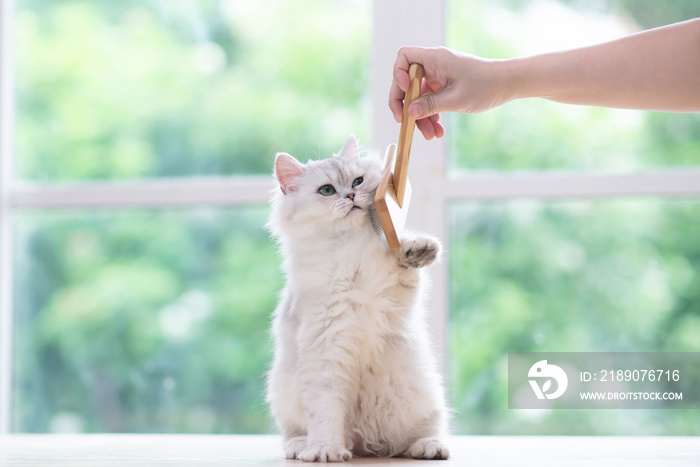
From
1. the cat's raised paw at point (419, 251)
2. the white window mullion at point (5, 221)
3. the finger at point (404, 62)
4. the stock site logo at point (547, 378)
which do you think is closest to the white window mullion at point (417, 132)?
the stock site logo at point (547, 378)

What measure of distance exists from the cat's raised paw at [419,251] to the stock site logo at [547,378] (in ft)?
3.53

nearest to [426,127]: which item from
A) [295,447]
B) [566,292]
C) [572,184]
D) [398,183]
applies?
[398,183]

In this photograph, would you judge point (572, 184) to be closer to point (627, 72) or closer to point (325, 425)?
point (627, 72)

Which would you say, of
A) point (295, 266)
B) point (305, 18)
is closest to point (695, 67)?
point (295, 266)

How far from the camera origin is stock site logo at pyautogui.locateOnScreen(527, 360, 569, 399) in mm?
2156

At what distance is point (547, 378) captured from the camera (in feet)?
7.11

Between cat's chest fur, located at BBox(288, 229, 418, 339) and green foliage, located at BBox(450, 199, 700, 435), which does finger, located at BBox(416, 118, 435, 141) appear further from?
green foliage, located at BBox(450, 199, 700, 435)

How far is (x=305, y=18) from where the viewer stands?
2430mm

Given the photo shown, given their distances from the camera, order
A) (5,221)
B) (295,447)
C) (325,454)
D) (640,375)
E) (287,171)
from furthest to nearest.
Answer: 1. (5,221)
2. (640,375)
3. (287,171)
4. (295,447)
5. (325,454)

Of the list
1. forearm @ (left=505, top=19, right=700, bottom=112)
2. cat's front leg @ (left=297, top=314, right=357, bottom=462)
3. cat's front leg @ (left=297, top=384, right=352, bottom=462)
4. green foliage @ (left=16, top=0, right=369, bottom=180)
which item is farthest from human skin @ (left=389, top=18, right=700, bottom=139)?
green foliage @ (left=16, top=0, right=369, bottom=180)

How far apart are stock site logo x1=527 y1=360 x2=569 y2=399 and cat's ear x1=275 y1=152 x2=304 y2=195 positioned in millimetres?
1135

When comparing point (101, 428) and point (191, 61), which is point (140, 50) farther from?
point (101, 428)

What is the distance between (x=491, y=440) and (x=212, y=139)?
4.55ft

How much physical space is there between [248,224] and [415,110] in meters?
1.21
